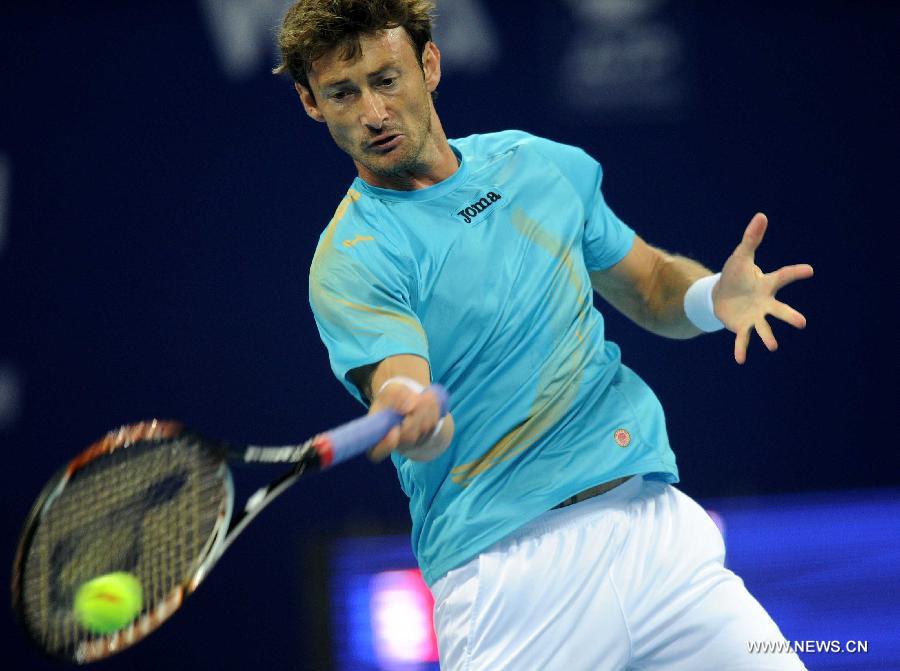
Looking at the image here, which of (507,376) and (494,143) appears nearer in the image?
(507,376)

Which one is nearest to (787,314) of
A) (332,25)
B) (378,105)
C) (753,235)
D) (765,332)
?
(765,332)

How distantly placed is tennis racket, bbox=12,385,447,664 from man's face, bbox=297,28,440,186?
1.97 feet

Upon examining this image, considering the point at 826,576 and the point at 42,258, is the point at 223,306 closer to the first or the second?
the point at 42,258

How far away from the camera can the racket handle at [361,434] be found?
1925 millimetres

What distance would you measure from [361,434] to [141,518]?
40cm

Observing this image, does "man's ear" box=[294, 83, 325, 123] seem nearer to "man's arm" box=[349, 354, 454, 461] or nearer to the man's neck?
the man's neck

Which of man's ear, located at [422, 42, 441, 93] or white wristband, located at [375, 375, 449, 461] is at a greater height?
man's ear, located at [422, 42, 441, 93]

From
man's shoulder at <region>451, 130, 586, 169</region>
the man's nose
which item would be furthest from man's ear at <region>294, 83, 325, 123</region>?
man's shoulder at <region>451, 130, 586, 169</region>

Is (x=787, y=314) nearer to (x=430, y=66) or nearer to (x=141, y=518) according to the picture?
(x=430, y=66)

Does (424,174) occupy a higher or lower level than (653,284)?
higher

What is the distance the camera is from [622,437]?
7.79 ft

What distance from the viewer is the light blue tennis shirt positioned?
231 centimetres

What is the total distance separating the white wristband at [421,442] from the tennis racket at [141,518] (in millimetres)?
39

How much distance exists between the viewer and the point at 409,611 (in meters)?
3.89
